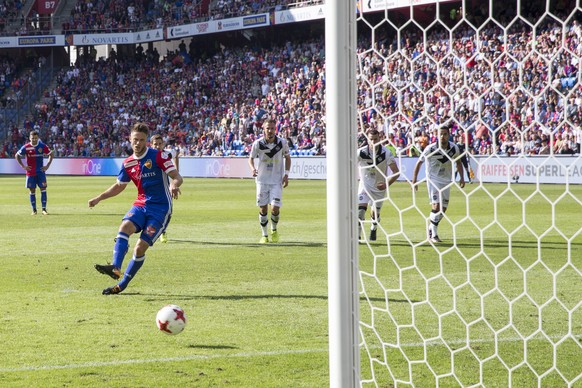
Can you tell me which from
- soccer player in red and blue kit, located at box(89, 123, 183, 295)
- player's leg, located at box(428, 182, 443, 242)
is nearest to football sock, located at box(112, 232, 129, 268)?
soccer player in red and blue kit, located at box(89, 123, 183, 295)

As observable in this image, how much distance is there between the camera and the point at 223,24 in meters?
48.9

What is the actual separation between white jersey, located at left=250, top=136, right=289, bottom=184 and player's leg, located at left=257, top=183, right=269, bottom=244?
0.15 m

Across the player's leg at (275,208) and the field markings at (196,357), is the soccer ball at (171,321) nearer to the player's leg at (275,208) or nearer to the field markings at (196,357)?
the field markings at (196,357)

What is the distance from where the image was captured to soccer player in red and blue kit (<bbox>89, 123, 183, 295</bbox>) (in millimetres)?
9516

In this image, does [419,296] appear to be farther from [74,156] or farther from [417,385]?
[74,156]

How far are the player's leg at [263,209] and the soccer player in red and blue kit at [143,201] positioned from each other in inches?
176

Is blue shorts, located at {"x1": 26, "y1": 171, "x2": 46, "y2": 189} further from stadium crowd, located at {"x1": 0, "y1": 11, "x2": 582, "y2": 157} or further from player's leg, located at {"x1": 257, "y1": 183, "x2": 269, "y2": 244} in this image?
stadium crowd, located at {"x1": 0, "y1": 11, "x2": 582, "y2": 157}

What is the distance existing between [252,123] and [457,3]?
37785mm

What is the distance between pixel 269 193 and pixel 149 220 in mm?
5605

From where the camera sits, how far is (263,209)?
14.8 metres

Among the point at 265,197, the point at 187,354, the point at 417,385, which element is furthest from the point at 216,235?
the point at 417,385

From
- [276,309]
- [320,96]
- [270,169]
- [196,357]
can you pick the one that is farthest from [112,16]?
[196,357]

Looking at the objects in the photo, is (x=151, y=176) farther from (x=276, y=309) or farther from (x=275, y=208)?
(x=275, y=208)

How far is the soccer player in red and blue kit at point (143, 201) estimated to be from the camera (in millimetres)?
9516
